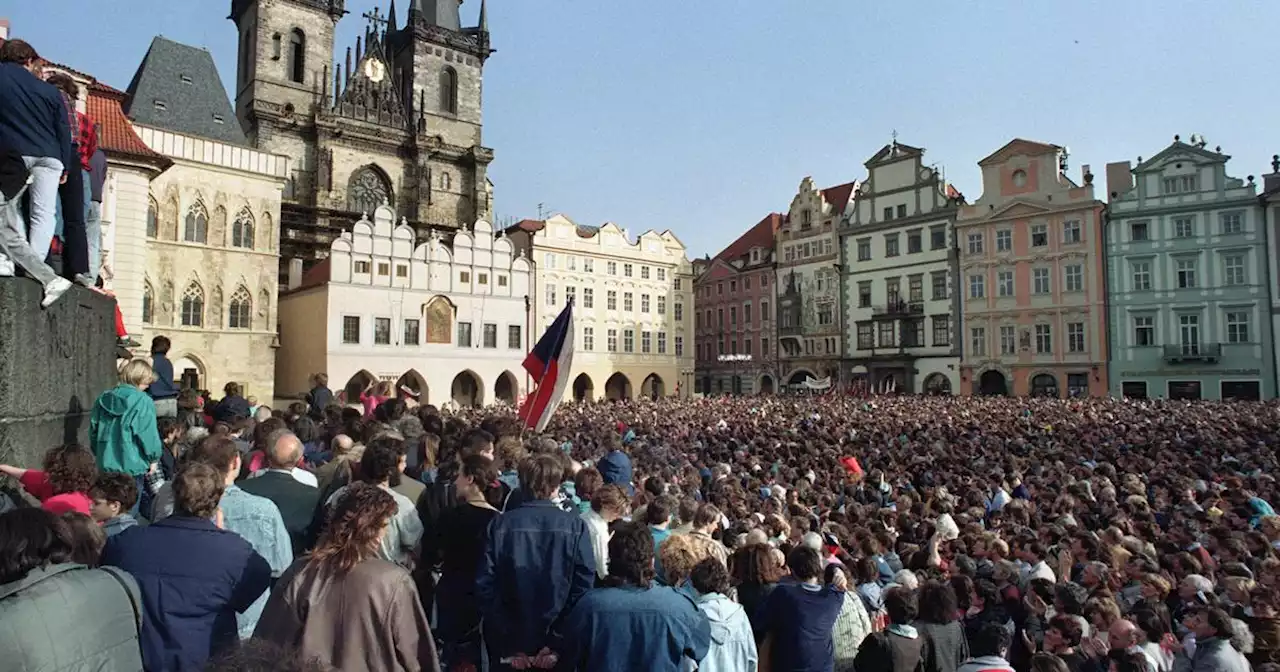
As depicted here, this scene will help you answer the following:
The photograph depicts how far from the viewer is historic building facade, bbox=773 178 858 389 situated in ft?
174

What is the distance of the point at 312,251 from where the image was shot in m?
44.7

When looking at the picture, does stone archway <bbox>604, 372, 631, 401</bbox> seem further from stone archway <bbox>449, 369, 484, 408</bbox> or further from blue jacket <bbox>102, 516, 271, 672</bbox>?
blue jacket <bbox>102, 516, 271, 672</bbox>

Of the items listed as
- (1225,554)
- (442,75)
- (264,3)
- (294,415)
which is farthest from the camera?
(442,75)

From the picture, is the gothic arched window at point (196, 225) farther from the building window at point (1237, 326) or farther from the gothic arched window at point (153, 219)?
the building window at point (1237, 326)

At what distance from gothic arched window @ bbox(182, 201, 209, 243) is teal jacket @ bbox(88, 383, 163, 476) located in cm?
3192

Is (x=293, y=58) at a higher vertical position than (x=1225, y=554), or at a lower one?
higher

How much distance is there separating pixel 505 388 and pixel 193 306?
1588 centimetres

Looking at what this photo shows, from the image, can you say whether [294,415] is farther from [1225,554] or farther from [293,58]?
[293,58]

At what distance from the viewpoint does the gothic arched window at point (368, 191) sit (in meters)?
48.8

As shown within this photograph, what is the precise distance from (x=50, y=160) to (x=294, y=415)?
4063 millimetres

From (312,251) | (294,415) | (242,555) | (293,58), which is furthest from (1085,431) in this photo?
(293,58)

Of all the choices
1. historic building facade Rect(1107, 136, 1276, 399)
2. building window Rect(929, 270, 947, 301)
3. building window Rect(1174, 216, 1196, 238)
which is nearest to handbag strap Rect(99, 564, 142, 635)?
historic building facade Rect(1107, 136, 1276, 399)

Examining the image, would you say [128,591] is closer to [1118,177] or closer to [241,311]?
[241,311]

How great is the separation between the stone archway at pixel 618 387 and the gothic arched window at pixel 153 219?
2641 cm
